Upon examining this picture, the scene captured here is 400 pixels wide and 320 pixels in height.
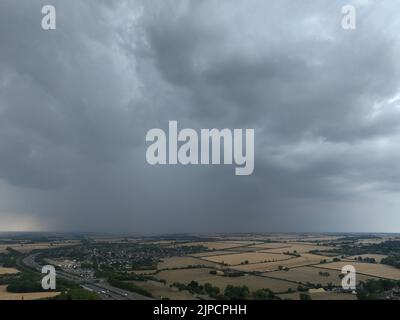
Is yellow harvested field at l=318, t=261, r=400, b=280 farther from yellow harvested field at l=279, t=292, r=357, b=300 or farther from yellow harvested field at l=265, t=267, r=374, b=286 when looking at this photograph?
yellow harvested field at l=279, t=292, r=357, b=300

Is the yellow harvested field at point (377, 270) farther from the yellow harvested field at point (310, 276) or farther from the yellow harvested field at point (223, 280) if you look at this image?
the yellow harvested field at point (223, 280)

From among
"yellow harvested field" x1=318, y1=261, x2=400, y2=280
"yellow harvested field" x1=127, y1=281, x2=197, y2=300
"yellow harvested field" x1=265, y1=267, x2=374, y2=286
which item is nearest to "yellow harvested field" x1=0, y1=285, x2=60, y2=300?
"yellow harvested field" x1=127, y1=281, x2=197, y2=300

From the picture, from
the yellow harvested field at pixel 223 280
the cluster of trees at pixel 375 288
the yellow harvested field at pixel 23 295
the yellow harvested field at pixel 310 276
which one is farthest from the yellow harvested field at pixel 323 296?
the yellow harvested field at pixel 23 295

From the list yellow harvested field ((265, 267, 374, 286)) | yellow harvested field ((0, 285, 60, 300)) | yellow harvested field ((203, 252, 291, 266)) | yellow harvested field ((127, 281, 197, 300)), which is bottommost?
yellow harvested field ((203, 252, 291, 266))

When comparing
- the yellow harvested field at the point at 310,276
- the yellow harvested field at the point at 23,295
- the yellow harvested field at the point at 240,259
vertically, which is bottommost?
the yellow harvested field at the point at 240,259

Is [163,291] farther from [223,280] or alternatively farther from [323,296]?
[323,296]
